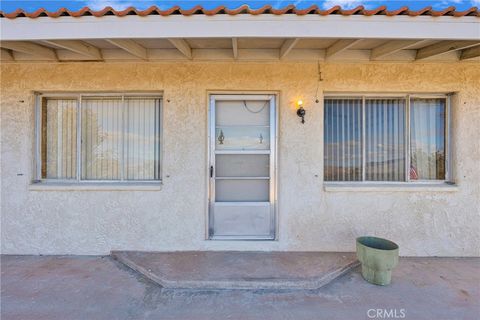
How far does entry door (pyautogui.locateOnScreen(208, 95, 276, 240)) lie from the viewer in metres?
4.64

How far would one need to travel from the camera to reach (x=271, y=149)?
4.65 m

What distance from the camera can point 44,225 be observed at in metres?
4.59

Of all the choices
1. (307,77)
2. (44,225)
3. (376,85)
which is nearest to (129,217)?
(44,225)

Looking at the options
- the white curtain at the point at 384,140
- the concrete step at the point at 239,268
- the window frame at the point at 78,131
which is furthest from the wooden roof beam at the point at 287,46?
the concrete step at the point at 239,268

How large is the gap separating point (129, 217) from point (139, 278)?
1.11m

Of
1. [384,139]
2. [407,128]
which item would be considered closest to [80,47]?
[384,139]

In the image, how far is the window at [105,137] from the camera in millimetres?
4773

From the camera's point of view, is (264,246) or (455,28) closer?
(455,28)

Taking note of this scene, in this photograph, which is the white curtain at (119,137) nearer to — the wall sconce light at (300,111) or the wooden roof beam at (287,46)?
the wooden roof beam at (287,46)

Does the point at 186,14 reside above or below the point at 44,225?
above

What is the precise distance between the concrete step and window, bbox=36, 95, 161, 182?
140 cm

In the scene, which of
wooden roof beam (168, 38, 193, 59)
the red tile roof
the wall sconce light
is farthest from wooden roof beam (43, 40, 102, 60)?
the wall sconce light

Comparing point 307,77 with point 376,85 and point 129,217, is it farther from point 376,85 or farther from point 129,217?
point 129,217

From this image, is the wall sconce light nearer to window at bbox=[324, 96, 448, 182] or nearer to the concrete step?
window at bbox=[324, 96, 448, 182]
